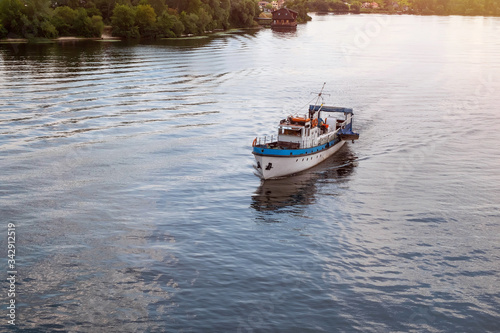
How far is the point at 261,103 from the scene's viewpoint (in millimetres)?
104438

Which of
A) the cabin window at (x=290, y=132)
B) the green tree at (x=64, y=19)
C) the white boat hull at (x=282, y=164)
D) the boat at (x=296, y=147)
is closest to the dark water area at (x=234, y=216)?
the white boat hull at (x=282, y=164)

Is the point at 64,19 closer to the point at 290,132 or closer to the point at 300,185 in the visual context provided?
the point at 290,132

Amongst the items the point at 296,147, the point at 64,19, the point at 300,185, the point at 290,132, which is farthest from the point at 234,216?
the point at 64,19

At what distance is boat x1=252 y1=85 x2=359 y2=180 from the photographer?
62.8 metres

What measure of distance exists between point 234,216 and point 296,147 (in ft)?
57.7

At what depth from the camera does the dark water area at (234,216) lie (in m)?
37.4

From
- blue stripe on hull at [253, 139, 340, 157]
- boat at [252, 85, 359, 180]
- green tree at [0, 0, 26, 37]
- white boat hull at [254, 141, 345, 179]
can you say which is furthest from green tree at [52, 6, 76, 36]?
blue stripe on hull at [253, 139, 340, 157]

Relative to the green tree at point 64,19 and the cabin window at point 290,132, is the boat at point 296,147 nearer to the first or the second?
the cabin window at point 290,132

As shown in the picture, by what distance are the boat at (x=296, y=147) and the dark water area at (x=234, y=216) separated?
6.48ft

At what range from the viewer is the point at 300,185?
6256 centimetres

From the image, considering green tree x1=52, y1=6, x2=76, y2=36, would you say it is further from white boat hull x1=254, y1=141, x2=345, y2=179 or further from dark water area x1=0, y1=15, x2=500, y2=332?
white boat hull x1=254, y1=141, x2=345, y2=179

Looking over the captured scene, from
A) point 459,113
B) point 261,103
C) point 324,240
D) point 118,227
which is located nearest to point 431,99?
point 459,113

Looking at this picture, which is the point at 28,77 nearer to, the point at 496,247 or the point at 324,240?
the point at 324,240

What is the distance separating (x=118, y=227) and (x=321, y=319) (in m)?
21.9
